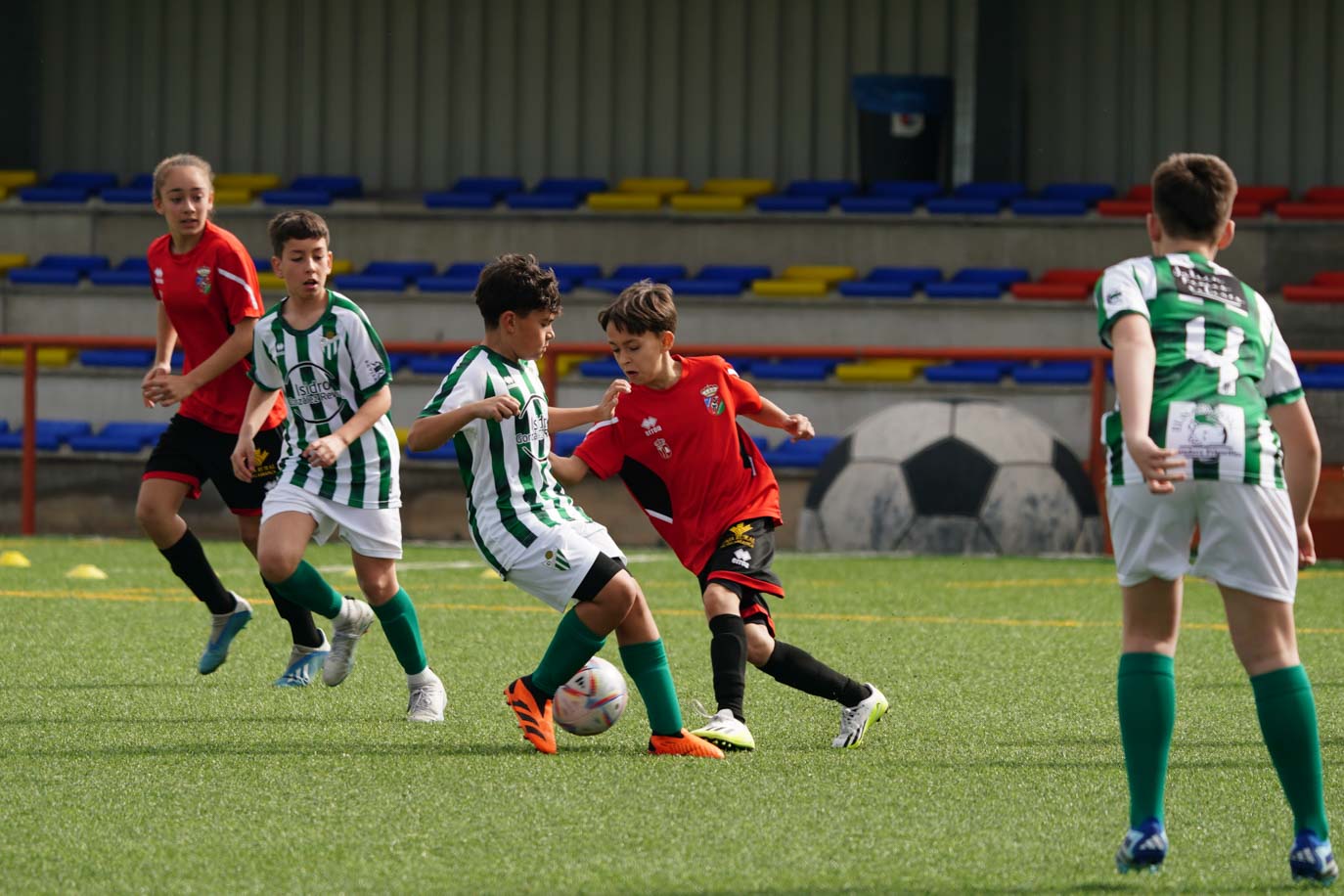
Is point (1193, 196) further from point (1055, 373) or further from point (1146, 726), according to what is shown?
point (1055, 373)

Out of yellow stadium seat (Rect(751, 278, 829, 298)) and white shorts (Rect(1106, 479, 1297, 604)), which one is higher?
yellow stadium seat (Rect(751, 278, 829, 298))

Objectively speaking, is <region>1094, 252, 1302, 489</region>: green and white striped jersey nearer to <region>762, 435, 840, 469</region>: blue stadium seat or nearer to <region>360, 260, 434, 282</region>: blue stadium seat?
<region>762, 435, 840, 469</region>: blue stadium seat

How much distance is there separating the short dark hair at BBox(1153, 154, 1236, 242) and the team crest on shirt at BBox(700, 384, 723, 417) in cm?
175

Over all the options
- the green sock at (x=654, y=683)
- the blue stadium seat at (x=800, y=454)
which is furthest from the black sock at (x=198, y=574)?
the blue stadium seat at (x=800, y=454)

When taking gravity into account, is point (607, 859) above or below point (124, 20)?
below

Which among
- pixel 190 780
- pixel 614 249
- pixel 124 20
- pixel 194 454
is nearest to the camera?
pixel 190 780

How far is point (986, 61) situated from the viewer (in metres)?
18.5

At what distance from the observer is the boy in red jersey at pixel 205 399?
5895 millimetres

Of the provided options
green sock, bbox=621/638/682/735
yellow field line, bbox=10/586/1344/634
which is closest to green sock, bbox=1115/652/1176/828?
green sock, bbox=621/638/682/735

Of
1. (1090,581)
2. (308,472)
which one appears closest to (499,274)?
(308,472)

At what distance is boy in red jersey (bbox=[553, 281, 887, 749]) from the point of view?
486 cm

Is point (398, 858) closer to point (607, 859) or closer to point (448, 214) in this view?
point (607, 859)

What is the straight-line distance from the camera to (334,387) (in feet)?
17.6

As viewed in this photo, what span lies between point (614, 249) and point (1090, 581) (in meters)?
8.53
